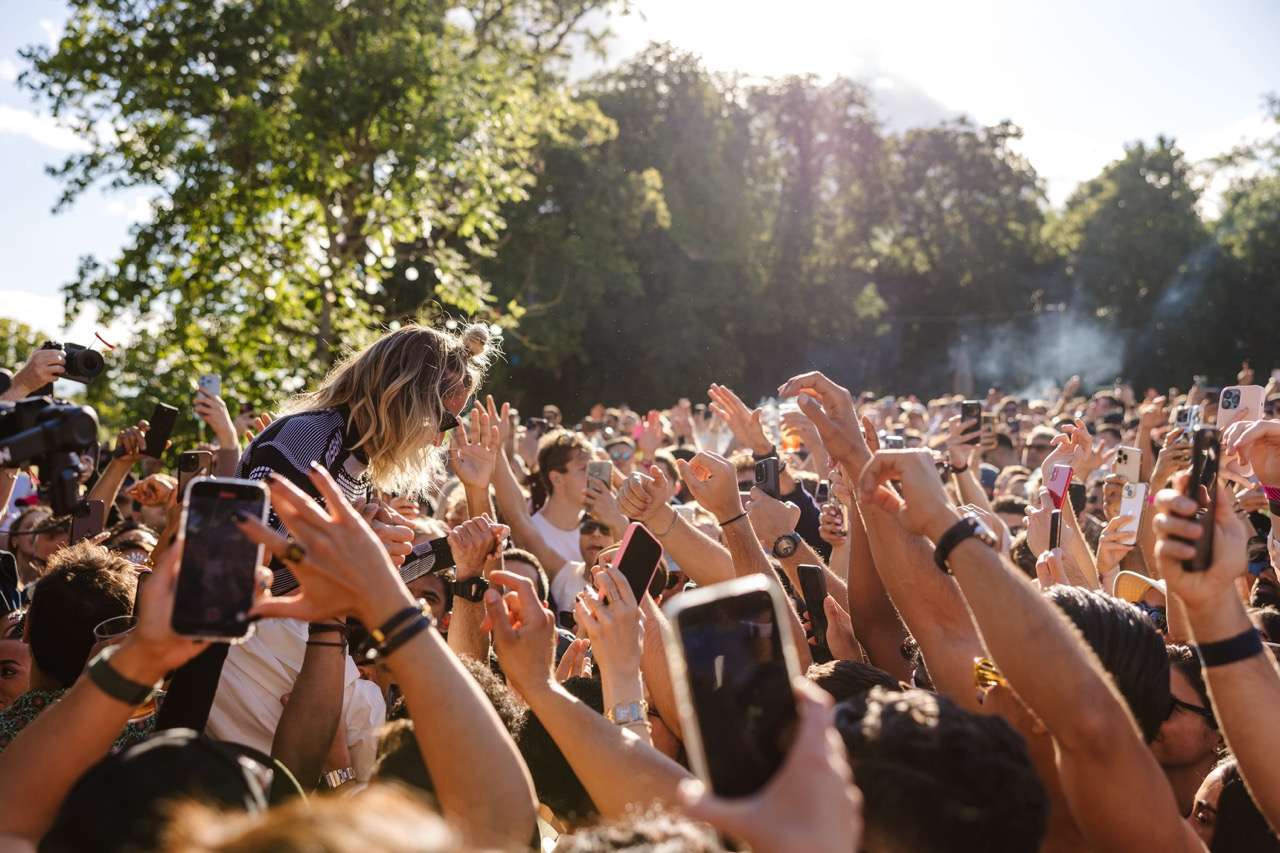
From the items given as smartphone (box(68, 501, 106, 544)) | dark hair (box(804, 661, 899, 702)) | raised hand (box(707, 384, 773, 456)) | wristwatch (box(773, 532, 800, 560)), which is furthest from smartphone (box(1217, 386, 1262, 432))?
smartphone (box(68, 501, 106, 544))

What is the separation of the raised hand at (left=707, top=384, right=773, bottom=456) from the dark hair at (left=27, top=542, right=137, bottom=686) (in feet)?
8.71

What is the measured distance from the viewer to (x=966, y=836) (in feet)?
5.90

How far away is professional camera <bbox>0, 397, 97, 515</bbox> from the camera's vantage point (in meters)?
1.99

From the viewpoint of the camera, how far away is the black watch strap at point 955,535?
2.38 meters

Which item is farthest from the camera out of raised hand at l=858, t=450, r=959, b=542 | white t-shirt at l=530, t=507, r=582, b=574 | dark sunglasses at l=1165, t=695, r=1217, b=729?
white t-shirt at l=530, t=507, r=582, b=574

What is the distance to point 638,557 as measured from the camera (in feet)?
10.5

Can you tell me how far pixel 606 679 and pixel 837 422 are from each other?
1289mm

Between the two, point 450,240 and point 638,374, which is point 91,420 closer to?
point 450,240

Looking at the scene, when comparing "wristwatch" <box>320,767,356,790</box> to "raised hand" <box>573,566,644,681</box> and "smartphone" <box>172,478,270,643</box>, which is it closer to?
"raised hand" <box>573,566,644,681</box>

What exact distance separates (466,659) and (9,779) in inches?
51.3

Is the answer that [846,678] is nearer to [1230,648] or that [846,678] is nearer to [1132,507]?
[1230,648]

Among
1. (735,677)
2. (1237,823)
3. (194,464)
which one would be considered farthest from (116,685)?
(194,464)

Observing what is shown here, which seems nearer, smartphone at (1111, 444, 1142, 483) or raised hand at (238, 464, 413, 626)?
raised hand at (238, 464, 413, 626)

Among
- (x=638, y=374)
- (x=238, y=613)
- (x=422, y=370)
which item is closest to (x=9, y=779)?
(x=238, y=613)
